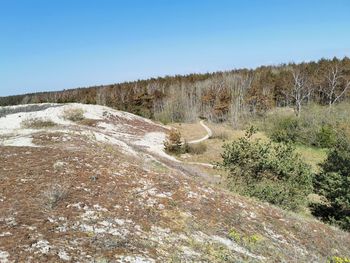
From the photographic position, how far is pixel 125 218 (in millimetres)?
8789

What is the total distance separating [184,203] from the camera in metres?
10.5

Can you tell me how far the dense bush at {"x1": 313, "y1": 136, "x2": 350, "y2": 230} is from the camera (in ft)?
57.0

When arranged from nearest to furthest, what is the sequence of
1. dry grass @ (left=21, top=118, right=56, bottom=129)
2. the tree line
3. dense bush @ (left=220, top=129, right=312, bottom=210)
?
1. dense bush @ (left=220, top=129, right=312, bottom=210)
2. dry grass @ (left=21, top=118, right=56, bottom=129)
3. the tree line

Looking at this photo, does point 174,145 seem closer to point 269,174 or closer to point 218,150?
point 218,150

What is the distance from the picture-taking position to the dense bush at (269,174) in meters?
15.9

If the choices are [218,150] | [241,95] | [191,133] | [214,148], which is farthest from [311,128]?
[241,95]

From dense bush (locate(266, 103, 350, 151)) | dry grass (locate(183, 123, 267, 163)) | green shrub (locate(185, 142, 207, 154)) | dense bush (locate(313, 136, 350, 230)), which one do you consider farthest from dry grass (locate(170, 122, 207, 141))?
dense bush (locate(313, 136, 350, 230))

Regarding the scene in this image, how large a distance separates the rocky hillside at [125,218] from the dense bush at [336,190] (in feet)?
17.7

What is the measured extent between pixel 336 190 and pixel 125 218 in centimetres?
1255

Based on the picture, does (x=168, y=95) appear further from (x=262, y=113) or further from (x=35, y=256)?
(x=35, y=256)

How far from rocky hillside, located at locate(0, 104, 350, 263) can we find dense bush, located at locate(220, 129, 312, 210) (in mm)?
3487

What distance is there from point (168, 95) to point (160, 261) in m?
82.4

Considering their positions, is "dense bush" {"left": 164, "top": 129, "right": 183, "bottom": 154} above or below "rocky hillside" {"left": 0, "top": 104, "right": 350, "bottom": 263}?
below

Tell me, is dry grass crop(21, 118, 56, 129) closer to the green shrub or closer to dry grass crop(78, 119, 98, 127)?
dry grass crop(78, 119, 98, 127)
